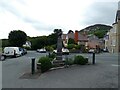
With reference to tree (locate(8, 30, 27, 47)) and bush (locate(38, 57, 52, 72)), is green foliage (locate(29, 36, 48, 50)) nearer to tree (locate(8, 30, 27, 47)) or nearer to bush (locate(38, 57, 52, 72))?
tree (locate(8, 30, 27, 47))

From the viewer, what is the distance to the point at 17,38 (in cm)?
7669

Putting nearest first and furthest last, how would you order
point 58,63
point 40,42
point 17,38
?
Result: point 58,63
point 17,38
point 40,42

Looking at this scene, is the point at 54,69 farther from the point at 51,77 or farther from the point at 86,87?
the point at 86,87

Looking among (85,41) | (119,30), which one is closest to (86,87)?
(119,30)

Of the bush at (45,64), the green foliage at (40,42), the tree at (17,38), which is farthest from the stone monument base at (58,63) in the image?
the green foliage at (40,42)

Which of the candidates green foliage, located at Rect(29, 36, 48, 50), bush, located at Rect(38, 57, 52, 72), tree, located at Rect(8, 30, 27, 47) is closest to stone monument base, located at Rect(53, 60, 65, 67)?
bush, located at Rect(38, 57, 52, 72)

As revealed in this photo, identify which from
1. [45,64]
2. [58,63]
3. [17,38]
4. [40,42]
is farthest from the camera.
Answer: [40,42]

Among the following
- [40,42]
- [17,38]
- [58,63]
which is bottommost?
[58,63]

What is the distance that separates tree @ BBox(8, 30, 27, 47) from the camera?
76.4m

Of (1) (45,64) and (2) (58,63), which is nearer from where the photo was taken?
(1) (45,64)

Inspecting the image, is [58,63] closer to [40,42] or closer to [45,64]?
[45,64]

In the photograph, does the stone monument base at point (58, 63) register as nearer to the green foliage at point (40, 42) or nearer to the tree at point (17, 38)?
the tree at point (17, 38)

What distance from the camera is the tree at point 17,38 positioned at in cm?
7644

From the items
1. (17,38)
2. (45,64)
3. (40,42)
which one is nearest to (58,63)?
(45,64)
